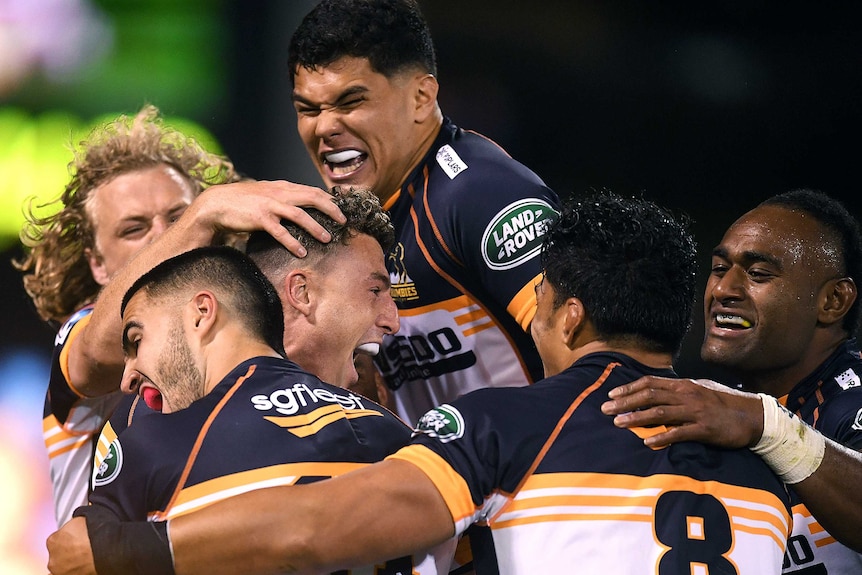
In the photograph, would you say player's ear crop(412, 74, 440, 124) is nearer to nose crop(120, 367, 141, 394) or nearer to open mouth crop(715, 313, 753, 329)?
open mouth crop(715, 313, 753, 329)

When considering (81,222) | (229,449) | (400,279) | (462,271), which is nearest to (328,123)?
(400,279)

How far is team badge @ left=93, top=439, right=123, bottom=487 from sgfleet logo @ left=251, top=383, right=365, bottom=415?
306 millimetres

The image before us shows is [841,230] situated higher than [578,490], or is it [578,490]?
[841,230]

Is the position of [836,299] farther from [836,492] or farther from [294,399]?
[294,399]

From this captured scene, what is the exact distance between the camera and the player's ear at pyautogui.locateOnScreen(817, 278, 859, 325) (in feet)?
12.2

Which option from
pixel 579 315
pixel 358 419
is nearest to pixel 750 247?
pixel 579 315

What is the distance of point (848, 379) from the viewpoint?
348cm

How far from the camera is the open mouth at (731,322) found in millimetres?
3789

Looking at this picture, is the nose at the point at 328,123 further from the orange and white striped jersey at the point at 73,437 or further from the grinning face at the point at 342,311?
the orange and white striped jersey at the point at 73,437

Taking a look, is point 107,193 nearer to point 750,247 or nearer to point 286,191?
point 286,191

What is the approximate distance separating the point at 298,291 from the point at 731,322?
1.64 m

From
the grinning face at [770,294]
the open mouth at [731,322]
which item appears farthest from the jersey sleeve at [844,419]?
the open mouth at [731,322]

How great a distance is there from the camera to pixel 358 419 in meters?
2.50

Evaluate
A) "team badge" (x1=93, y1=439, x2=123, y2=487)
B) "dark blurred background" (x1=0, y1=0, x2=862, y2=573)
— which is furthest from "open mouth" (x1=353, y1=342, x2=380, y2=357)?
"dark blurred background" (x1=0, y1=0, x2=862, y2=573)
